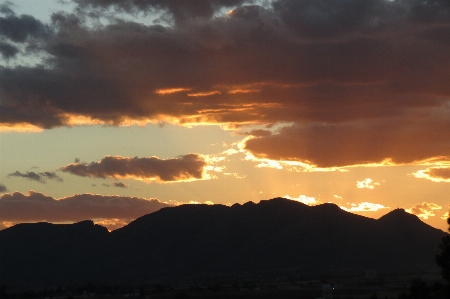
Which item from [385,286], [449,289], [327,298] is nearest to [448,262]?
[449,289]

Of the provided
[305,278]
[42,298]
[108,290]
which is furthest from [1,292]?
[305,278]

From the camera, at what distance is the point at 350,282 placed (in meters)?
168

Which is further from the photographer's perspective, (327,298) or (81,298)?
(81,298)

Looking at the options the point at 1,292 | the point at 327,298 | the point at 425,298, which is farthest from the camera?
the point at 1,292

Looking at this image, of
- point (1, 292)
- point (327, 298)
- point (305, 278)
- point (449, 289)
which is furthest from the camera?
point (305, 278)

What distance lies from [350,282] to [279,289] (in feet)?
71.0

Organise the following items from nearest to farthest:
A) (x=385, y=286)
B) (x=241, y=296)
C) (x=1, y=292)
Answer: (x=241, y=296)
(x=385, y=286)
(x=1, y=292)

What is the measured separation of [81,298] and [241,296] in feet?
122

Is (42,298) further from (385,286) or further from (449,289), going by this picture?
(449,289)

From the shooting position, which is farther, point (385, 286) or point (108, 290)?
point (108, 290)

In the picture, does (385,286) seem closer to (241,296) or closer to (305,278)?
(241,296)

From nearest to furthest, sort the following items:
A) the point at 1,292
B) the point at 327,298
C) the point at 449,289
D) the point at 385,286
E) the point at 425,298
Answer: the point at 449,289 < the point at 425,298 < the point at 327,298 < the point at 385,286 < the point at 1,292

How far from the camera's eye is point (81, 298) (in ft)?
507

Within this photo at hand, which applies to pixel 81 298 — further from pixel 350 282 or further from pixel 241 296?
pixel 350 282
